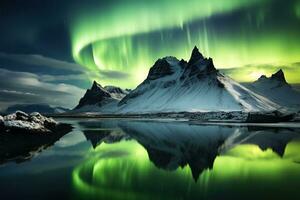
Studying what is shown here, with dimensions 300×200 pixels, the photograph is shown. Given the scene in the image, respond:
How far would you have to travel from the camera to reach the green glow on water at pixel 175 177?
1320 cm

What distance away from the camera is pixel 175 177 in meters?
16.3

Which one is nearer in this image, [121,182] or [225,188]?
[225,188]

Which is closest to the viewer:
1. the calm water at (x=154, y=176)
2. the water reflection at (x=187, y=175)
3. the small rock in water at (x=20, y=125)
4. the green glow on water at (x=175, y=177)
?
the calm water at (x=154, y=176)

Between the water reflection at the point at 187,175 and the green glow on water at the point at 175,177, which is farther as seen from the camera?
the green glow on water at the point at 175,177

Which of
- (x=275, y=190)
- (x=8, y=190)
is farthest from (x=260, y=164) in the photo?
(x=8, y=190)

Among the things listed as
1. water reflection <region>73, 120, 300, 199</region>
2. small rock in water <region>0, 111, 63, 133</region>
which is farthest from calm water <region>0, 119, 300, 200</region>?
small rock in water <region>0, 111, 63, 133</region>

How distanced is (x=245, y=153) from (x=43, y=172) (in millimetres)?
15896

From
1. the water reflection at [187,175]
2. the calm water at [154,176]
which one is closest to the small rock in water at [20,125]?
the calm water at [154,176]

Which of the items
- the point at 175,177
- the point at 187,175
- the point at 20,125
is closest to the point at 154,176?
the point at 175,177

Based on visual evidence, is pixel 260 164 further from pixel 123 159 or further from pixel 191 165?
pixel 123 159

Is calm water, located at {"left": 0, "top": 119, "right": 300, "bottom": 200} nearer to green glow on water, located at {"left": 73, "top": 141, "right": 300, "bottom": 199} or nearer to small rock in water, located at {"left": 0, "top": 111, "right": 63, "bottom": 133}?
green glow on water, located at {"left": 73, "top": 141, "right": 300, "bottom": 199}

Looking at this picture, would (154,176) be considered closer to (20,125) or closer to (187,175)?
(187,175)

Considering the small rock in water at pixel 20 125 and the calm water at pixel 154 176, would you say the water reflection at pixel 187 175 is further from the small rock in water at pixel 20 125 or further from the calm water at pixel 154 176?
the small rock in water at pixel 20 125

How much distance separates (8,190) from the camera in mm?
13305
